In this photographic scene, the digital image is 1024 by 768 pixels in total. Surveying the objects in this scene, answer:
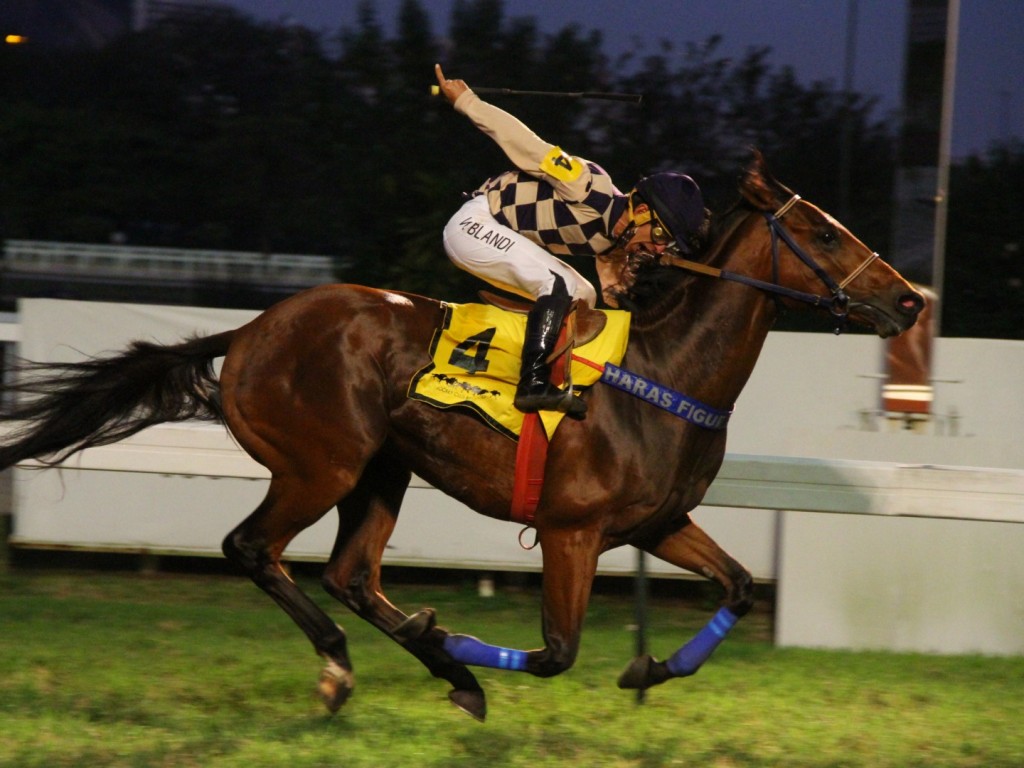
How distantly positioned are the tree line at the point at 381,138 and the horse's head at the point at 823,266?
12.6 ft

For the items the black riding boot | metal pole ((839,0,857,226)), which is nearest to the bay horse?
the black riding boot

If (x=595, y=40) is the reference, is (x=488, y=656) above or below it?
below

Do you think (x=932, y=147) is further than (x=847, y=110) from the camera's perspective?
No

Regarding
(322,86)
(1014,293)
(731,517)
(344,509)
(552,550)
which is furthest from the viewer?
(322,86)

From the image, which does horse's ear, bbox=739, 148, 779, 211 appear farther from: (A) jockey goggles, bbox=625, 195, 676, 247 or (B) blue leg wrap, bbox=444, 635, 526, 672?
(B) blue leg wrap, bbox=444, 635, 526, 672

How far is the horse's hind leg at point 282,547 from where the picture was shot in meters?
4.54

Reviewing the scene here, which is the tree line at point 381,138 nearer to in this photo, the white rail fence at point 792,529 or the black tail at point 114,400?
the white rail fence at point 792,529

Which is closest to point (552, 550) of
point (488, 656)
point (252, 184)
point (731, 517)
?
point (488, 656)

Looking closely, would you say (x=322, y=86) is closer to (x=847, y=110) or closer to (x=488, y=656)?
(x=847, y=110)

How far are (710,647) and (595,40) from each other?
18.1 ft

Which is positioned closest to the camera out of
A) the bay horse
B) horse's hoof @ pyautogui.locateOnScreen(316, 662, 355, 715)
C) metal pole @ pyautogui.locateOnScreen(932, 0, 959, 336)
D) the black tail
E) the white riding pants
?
the bay horse

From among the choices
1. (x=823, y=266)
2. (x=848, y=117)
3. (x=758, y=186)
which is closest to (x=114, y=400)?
(x=758, y=186)

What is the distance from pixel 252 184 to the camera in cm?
862

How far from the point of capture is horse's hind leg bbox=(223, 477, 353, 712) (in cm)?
454
